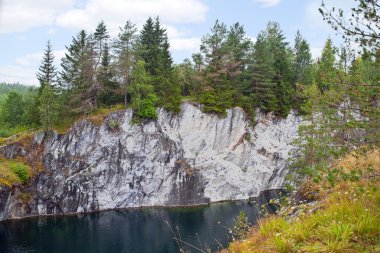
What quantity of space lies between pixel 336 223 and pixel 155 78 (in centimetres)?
4843

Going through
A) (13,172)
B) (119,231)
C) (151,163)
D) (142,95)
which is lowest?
(119,231)

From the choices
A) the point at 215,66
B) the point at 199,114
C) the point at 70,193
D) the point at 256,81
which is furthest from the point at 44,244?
the point at 256,81

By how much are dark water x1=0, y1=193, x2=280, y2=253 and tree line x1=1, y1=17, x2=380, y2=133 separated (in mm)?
14090

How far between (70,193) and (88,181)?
9.58 ft

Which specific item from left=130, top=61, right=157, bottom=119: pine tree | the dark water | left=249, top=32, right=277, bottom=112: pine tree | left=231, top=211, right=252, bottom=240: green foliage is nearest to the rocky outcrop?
left=130, top=61, right=157, bottom=119: pine tree

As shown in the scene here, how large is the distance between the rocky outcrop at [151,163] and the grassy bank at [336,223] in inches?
1800

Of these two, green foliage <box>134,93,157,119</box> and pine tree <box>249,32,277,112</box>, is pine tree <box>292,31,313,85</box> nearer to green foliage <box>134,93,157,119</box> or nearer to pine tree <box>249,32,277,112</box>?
pine tree <box>249,32,277,112</box>

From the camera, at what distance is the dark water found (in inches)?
1393

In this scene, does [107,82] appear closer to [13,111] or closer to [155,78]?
[155,78]

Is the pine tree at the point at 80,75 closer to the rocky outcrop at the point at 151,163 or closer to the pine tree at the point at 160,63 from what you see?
the rocky outcrop at the point at 151,163

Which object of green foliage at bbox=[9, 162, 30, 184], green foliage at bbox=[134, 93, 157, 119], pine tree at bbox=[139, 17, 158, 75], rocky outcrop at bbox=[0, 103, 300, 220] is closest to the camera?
green foliage at bbox=[9, 162, 30, 184]

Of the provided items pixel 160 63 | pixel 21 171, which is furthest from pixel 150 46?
pixel 21 171

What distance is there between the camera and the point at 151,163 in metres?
53.7

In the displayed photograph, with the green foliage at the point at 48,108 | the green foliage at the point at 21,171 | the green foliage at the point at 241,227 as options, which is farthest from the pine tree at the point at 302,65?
the green foliage at the point at 241,227
